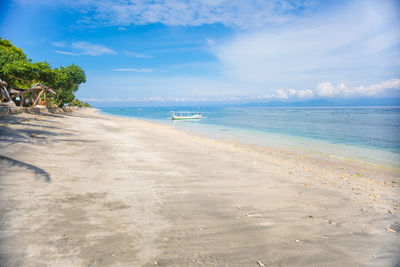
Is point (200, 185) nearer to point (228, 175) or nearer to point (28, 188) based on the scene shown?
point (228, 175)

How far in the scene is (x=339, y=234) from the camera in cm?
432

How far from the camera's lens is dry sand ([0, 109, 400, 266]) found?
3203 millimetres

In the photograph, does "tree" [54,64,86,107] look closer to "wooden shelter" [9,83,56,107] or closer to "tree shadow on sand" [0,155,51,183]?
"wooden shelter" [9,83,56,107]

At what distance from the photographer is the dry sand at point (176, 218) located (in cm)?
320

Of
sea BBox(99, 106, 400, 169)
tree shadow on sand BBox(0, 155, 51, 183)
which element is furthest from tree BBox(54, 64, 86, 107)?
tree shadow on sand BBox(0, 155, 51, 183)

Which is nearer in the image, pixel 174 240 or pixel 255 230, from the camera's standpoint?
pixel 174 240

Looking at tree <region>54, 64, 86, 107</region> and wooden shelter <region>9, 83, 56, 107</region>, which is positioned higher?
tree <region>54, 64, 86, 107</region>

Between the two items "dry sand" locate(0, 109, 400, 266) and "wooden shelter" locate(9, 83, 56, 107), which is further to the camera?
"wooden shelter" locate(9, 83, 56, 107)

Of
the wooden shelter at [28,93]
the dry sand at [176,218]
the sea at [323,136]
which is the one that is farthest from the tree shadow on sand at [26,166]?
the wooden shelter at [28,93]

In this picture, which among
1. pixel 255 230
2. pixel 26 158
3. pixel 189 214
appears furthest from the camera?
pixel 26 158

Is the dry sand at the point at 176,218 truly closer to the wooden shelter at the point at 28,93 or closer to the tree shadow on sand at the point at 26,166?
the tree shadow on sand at the point at 26,166

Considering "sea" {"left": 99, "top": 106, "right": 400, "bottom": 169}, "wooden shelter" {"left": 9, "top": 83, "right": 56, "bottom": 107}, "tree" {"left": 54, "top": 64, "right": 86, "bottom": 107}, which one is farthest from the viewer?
"tree" {"left": 54, "top": 64, "right": 86, "bottom": 107}

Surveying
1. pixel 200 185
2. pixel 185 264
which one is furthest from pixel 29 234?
pixel 200 185

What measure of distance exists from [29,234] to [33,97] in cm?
4342
